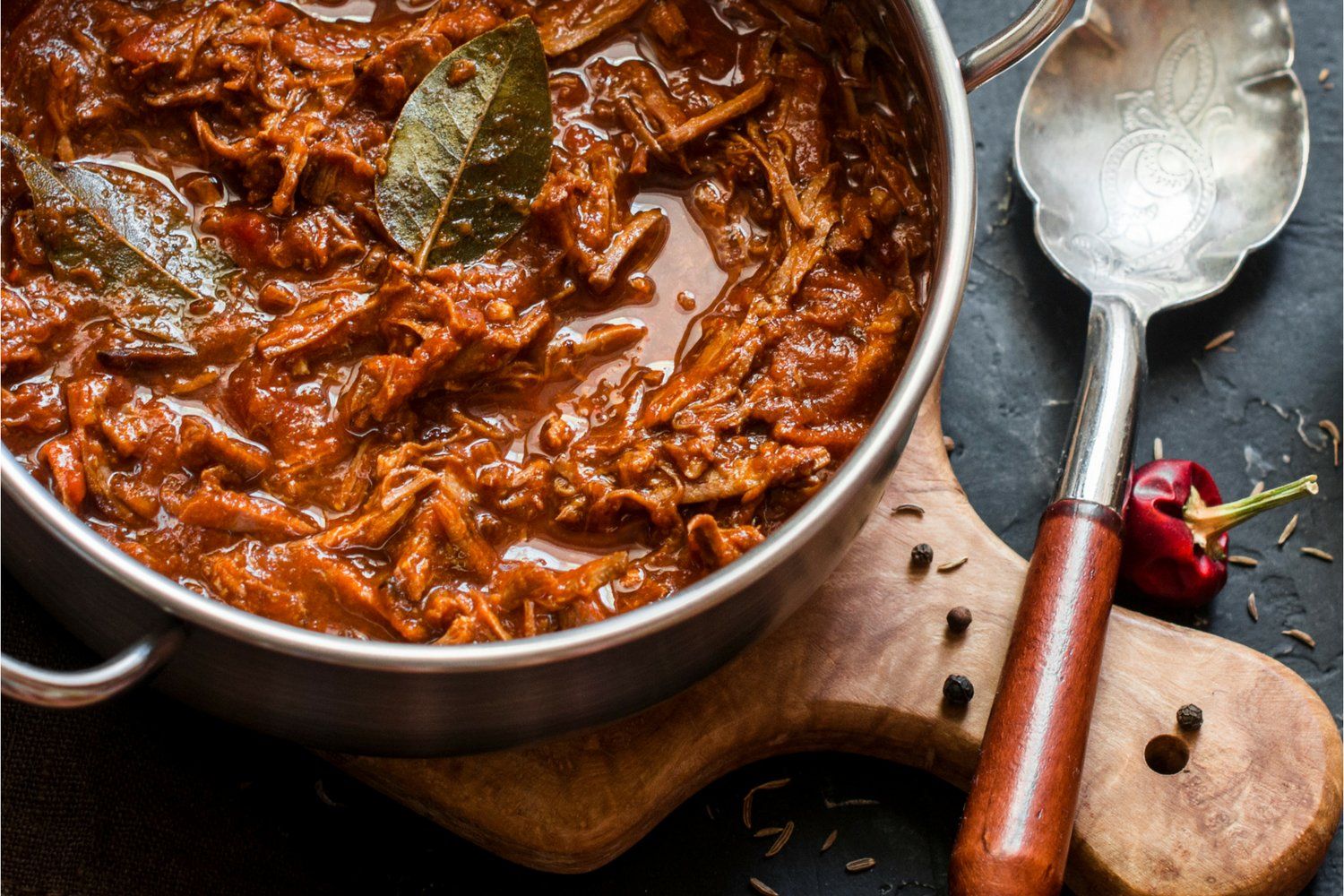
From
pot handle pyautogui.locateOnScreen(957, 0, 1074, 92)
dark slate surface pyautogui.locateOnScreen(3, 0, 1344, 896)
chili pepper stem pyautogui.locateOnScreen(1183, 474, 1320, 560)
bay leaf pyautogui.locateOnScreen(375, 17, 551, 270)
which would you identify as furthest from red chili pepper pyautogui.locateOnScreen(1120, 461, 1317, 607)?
bay leaf pyautogui.locateOnScreen(375, 17, 551, 270)

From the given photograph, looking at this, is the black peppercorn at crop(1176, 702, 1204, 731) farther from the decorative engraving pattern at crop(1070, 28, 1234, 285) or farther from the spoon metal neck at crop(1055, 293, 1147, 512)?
the decorative engraving pattern at crop(1070, 28, 1234, 285)

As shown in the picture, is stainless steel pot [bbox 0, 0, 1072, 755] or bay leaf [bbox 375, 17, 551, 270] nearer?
stainless steel pot [bbox 0, 0, 1072, 755]

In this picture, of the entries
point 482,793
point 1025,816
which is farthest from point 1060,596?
point 482,793

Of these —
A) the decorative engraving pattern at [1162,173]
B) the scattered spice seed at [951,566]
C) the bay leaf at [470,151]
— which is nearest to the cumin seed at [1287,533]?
the decorative engraving pattern at [1162,173]

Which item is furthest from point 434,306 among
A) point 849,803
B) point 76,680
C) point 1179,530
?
point 1179,530

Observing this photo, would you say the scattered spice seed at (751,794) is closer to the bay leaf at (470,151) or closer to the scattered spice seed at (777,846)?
the scattered spice seed at (777,846)

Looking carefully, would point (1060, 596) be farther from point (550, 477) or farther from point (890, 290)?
point (550, 477)

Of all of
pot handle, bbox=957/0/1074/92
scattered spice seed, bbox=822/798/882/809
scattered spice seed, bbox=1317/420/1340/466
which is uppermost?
pot handle, bbox=957/0/1074/92

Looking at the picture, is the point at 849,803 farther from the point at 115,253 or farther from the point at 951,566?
the point at 115,253
